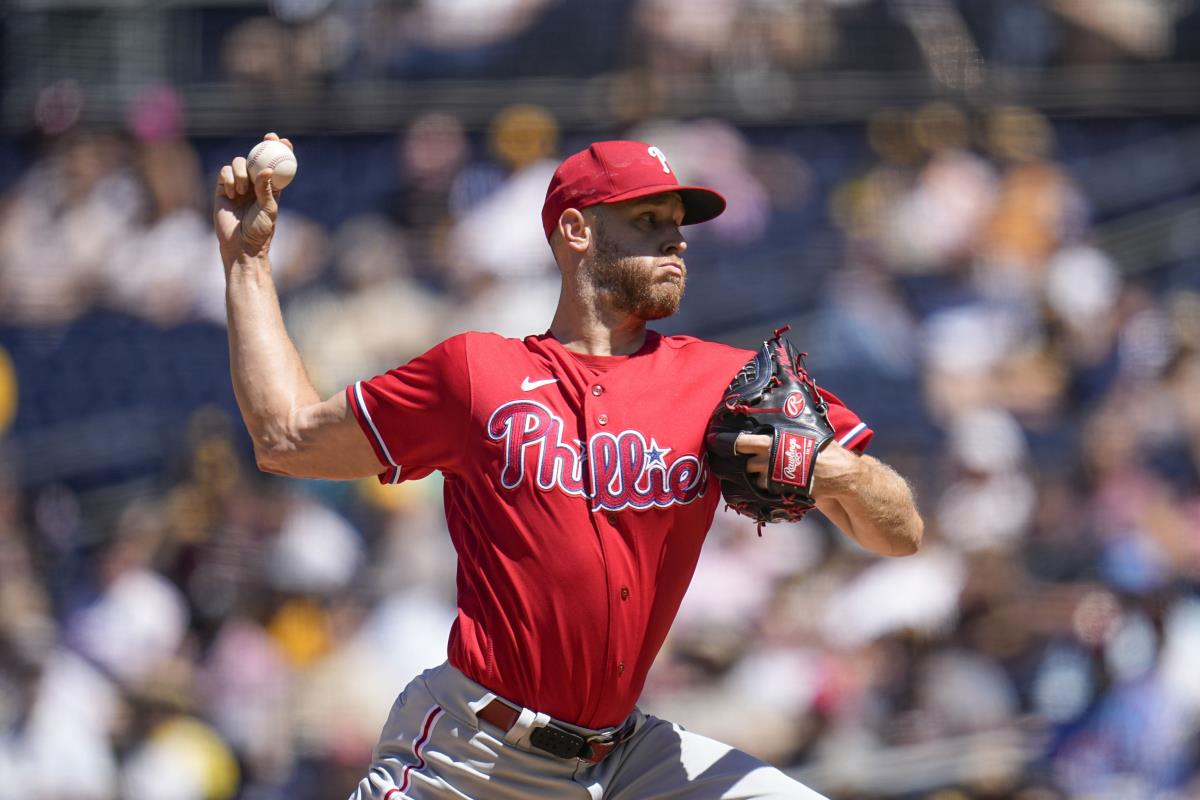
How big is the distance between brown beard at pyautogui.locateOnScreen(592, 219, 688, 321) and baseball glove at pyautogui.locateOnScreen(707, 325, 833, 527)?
0.83 ft

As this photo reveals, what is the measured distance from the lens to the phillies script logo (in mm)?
2883

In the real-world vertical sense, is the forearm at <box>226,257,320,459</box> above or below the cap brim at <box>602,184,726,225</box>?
below

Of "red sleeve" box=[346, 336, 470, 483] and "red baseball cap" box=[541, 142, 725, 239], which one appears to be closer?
"red sleeve" box=[346, 336, 470, 483]

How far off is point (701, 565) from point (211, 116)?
348 cm

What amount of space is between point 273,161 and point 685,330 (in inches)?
Result: 164

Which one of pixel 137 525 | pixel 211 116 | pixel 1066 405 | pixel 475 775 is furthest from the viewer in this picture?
pixel 211 116

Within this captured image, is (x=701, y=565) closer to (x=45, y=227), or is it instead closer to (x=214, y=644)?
(x=214, y=644)

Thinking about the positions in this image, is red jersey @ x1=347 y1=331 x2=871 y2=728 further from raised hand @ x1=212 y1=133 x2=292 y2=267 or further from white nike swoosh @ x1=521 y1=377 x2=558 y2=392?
raised hand @ x1=212 y1=133 x2=292 y2=267

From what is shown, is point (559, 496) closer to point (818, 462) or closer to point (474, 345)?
point (474, 345)

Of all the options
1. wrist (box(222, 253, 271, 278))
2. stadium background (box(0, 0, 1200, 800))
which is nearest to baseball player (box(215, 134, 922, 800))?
wrist (box(222, 253, 271, 278))

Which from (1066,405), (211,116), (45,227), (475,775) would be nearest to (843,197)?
(1066,405)

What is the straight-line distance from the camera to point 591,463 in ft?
9.47

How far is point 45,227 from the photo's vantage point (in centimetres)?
779

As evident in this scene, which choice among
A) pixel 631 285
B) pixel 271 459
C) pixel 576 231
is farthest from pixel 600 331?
pixel 271 459
